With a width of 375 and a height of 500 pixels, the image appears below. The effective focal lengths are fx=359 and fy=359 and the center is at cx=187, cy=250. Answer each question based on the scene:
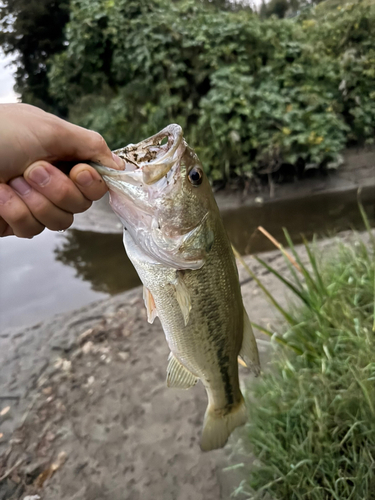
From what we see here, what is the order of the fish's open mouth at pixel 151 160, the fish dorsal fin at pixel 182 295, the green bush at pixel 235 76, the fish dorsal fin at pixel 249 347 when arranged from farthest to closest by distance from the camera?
the green bush at pixel 235 76 → the fish dorsal fin at pixel 249 347 → the fish dorsal fin at pixel 182 295 → the fish's open mouth at pixel 151 160

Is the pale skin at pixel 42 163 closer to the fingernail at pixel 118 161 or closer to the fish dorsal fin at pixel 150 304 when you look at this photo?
the fingernail at pixel 118 161

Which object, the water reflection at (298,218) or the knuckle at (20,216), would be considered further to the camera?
the water reflection at (298,218)

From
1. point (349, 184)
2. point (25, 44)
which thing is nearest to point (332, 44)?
point (349, 184)

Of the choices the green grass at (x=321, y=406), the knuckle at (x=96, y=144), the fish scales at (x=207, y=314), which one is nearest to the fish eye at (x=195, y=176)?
the fish scales at (x=207, y=314)

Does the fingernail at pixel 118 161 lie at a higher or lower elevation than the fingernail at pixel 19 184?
lower

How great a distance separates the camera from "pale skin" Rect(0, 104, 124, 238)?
1.13 meters

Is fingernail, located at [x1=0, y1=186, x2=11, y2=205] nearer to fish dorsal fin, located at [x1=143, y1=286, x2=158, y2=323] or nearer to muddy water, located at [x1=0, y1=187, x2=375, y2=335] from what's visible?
fish dorsal fin, located at [x1=143, y1=286, x2=158, y2=323]

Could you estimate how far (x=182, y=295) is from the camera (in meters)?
1.27

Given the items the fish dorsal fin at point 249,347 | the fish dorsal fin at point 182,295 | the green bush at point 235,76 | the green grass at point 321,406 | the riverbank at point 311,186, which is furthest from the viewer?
the riverbank at point 311,186

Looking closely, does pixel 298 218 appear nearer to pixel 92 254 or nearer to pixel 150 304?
pixel 92 254

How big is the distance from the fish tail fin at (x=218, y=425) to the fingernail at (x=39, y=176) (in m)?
1.21

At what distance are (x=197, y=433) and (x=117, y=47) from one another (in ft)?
25.5

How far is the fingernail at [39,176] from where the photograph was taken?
1137 mm

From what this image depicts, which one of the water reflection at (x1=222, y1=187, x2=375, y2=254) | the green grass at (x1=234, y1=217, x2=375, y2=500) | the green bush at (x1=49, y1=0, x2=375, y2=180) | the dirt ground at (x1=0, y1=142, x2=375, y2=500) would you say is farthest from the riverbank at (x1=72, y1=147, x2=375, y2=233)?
the green grass at (x1=234, y1=217, x2=375, y2=500)
